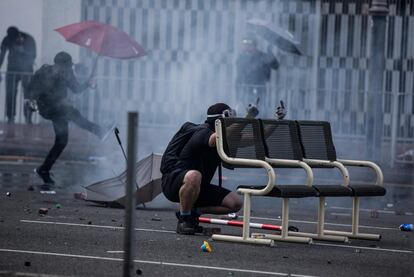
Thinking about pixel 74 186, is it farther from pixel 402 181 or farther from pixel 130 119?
pixel 130 119

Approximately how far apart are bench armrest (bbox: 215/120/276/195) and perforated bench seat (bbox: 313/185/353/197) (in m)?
0.58

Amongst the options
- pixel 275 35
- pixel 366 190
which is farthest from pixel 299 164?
pixel 275 35

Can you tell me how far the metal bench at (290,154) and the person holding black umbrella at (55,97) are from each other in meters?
5.14

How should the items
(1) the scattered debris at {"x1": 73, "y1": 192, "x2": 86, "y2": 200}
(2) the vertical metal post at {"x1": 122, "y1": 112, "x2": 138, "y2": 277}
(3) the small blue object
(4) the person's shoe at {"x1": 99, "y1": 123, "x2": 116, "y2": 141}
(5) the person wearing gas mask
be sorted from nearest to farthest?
(2) the vertical metal post at {"x1": 122, "y1": 112, "x2": 138, "y2": 277} → (3) the small blue object → (1) the scattered debris at {"x1": 73, "y1": 192, "x2": 86, "y2": 200} → (4) the person's shoe at {"x1": 99, "y1": 123, "x2": 116, "y2": 141} → (5) the person wearing gas mask


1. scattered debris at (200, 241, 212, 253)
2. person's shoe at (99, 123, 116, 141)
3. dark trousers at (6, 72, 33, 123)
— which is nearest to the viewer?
scattered debris at (200, 241, 212, 253)

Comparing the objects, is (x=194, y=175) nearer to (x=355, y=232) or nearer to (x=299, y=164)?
(x=299, y=164)

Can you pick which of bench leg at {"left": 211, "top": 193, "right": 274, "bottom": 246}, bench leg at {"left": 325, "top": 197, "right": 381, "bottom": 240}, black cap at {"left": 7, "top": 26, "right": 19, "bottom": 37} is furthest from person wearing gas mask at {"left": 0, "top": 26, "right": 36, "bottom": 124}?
bench leg at {"left": 211, "top": 193, "right": 274, "bottom": 246}

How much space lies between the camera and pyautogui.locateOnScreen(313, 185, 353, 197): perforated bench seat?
10.7m

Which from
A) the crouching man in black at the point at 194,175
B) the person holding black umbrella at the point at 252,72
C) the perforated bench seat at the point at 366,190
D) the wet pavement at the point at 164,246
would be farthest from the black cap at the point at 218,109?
the person holding black umbrella at the point at 252,72

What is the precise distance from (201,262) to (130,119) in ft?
8.58

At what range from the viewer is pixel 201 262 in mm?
9125

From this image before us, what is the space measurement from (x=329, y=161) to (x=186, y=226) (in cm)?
160

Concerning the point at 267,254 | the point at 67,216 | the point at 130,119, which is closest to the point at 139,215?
the point at 67,216

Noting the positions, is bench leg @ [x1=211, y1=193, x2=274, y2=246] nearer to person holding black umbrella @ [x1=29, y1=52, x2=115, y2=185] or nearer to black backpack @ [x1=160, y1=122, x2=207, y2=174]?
black backpack @ [x1=160, y1=122, x2=207, y2=174]
